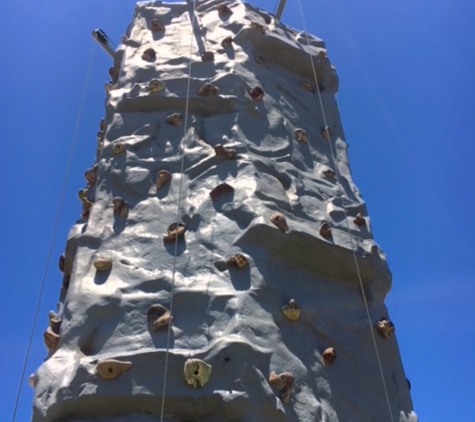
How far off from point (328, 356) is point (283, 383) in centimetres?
30

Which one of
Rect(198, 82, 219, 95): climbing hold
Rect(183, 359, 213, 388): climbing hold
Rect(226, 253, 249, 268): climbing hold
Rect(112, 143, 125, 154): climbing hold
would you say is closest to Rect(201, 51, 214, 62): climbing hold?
Rect(198, 82, 219, 95): climbing hold

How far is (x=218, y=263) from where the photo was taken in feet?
6.96

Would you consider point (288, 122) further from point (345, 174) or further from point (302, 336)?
point (302, 336)

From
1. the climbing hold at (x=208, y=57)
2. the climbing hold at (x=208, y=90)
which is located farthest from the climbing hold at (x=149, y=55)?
the climbing hold at (x=208, y=90)

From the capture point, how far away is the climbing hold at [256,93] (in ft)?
9.60

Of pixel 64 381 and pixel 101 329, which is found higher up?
pixel 101 329

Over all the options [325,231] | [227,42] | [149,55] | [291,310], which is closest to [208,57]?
[227,42]

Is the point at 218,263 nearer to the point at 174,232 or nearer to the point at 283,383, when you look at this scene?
the point at 174,232

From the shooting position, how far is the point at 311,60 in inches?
134

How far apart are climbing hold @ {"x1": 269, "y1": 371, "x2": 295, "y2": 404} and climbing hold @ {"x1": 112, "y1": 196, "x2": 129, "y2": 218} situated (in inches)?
35.2

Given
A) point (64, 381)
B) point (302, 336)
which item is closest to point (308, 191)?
point (302, 336)

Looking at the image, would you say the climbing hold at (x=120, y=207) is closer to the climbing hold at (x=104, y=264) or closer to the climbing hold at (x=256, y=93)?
the climbing hold at (x=104, y=264)

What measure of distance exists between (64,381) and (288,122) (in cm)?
170

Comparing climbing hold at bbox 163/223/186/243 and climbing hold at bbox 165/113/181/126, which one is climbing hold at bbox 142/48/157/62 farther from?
climbing hold at bbox 163/223/186/243
